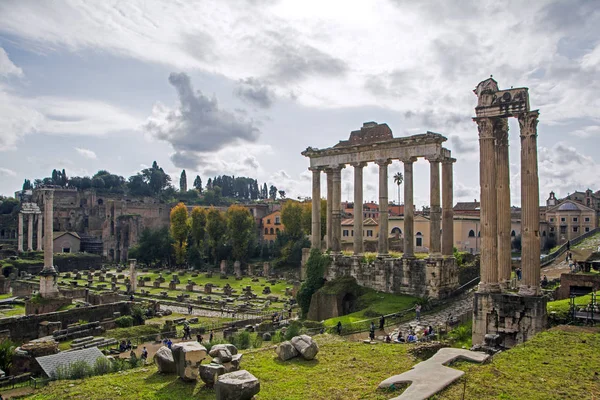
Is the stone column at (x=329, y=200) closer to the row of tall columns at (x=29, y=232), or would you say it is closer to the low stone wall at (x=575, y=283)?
the low stone wall at (x=575, y=283)

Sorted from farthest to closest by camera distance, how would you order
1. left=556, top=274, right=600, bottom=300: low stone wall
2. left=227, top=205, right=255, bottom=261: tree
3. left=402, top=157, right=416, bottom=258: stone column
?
1. left=227, top=205, right=255, bottom=261: tree
2. left=402, top=157, right=416, bottom=258: stone column
3. left=556, top=274, right=600, bottom=300: low stone wall

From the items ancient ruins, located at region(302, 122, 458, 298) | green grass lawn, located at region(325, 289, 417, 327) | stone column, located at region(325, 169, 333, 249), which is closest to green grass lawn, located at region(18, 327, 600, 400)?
green grass lawn, located at region(325, 289, 417, 327)

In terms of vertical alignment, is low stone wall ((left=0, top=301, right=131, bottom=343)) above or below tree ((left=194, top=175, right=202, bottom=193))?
below

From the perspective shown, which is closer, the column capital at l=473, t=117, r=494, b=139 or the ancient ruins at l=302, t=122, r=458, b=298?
the column capital at l=473, t=117, r=494, b=139

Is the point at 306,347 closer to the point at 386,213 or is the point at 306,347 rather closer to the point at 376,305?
the point at 376,305

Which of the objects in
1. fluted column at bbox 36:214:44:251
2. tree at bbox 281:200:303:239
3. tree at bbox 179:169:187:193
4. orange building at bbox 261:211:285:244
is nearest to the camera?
tree at bbox 281:200:303:239

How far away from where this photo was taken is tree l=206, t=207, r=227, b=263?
6722 centimetres

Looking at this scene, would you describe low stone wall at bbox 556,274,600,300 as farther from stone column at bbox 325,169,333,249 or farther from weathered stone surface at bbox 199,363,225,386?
weathered stone surface at bbox 199,363,225,386

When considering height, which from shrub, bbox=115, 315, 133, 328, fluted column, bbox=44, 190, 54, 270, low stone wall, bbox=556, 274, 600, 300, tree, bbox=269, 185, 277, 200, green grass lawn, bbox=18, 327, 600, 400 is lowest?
shrub, bbox=115, 315, 133, 328

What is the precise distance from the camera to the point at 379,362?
41.0 feet

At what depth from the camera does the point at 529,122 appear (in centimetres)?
1673

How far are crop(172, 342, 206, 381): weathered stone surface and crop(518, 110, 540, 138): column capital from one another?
1308 cm

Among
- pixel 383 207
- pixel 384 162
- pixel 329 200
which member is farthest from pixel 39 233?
pixel 384 162

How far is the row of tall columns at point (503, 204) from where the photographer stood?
16.5m
